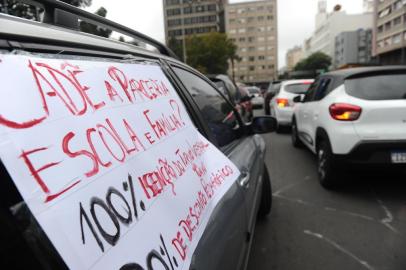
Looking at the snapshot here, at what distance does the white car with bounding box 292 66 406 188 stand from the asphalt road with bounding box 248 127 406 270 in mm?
389

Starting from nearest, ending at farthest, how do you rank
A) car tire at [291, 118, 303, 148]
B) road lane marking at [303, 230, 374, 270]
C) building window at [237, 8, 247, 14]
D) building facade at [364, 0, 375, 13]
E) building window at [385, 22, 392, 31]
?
road lane marking at [303, 230, 374, 270]
car tire at [291, 118, 303, 148]
building window at [385, 22, 392, 31]
building window at [237, 8, 247, 14]
building facade at [364, 0, 375, 13]

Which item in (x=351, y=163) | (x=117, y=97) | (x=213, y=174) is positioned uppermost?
(x=117, y=97)

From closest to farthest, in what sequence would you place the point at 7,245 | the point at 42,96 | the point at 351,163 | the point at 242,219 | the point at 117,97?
the point at 7,245 < the point at 42,96 < the point at 117,97 < the point at 242,219 < the point at 351,163

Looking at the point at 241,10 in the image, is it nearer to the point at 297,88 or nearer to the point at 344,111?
the point at 297,88

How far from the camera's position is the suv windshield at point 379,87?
3730 mm

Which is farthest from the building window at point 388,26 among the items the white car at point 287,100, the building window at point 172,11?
the white car at point 287,100

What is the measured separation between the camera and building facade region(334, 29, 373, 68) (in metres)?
93.4

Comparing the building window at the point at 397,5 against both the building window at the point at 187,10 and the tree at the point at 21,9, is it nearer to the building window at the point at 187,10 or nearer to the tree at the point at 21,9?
the building window at the point at 187,10

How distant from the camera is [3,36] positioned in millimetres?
825

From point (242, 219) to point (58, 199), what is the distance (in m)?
1.24

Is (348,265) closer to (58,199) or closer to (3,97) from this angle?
(58,199)

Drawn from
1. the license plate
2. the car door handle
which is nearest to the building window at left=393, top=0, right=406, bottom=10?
the license plate

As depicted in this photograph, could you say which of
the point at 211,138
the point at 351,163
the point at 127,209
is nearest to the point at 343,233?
the point at 351,163

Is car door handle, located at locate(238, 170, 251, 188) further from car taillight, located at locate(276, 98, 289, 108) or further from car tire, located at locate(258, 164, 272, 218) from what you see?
car taillight, located at locate(276, 98, 289, 108)
